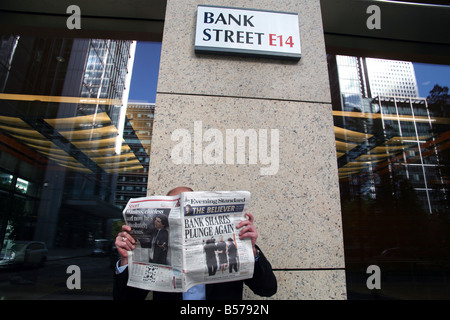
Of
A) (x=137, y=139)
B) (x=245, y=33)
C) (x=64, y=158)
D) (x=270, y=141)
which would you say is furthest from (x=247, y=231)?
(x=64, y=158)

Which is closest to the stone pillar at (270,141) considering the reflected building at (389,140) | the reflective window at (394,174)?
the reflective window at (394,174)

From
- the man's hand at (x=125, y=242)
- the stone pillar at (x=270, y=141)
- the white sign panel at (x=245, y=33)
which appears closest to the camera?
the man's hand at (x=125, y=242)

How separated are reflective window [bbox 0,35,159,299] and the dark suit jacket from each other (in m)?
3.42

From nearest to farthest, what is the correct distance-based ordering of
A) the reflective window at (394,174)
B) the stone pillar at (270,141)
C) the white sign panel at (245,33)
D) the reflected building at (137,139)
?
the stone pillar at (270,141) → the white sign panel at (245,33) → the reflected building at (137,139) → the reflective window at (394,174)

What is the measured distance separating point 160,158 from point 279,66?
1.41 meters

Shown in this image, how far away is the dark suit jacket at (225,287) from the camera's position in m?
1.50

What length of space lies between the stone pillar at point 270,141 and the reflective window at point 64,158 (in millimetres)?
2621

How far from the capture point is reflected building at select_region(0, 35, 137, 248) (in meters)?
5.96

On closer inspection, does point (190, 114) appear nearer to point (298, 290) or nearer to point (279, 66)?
point (279, 66)

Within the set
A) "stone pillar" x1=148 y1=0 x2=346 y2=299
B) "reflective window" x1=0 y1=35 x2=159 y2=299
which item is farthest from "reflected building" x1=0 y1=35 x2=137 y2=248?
"stone pillar" x1=148 y1=0 x2=346 y2=299

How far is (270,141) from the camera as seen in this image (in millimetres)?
2137

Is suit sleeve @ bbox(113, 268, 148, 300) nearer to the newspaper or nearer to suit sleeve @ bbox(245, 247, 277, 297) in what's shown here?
the newspaper

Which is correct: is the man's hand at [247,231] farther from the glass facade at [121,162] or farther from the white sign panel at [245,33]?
the glass facade at [121,162]

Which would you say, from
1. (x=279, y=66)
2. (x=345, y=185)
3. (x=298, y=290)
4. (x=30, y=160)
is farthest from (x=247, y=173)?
(x=30, y=160)
